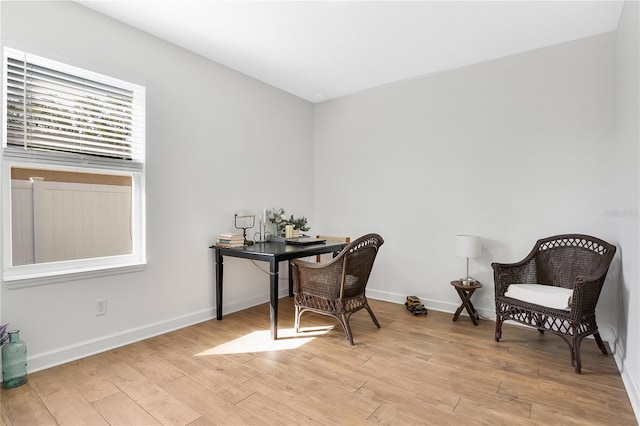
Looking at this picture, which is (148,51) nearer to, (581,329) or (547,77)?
(547,77)

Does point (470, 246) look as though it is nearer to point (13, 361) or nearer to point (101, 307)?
point (101, 307)

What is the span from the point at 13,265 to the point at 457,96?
412cm

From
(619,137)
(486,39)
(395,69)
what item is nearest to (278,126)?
(395,69)

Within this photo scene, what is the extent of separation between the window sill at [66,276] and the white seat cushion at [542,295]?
3.09m

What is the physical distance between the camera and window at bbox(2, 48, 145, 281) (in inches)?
89.0

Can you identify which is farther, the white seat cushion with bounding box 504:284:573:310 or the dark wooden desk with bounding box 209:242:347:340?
the dark wooden desk with bounding box 209:242:347:340

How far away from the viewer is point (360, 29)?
2840mm

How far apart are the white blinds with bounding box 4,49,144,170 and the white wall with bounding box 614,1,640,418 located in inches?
142

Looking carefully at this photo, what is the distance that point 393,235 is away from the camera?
4.11m

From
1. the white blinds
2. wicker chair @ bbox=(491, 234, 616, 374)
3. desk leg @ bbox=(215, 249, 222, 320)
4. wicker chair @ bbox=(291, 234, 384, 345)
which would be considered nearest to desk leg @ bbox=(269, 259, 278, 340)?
wicker chair @ bbox=(291, 234, 384, 345)

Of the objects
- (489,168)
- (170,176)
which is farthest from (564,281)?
(170,176)

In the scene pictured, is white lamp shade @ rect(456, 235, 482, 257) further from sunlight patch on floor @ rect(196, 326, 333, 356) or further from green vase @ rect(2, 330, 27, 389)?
green vase @ rect(2, 330, 27, 389)

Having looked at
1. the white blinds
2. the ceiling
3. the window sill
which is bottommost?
the window sill

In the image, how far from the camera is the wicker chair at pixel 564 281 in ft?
7.73
